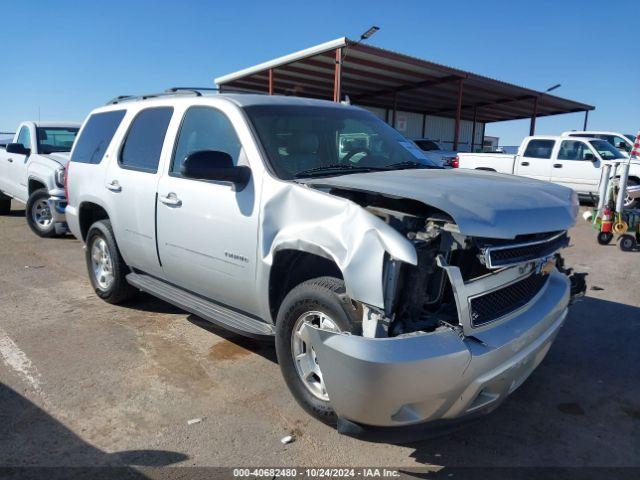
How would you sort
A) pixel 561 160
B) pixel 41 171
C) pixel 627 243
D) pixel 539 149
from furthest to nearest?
1. pixel 539 149
2. pixel 561 160
3. pixel 41 171
4. pixel 627 243

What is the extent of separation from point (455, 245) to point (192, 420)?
6.08ft

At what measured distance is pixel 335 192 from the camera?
9.40 ft

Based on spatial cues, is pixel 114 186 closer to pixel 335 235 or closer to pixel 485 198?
pixel 335 235

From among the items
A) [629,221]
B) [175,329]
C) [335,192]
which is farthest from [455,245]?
[629,221]

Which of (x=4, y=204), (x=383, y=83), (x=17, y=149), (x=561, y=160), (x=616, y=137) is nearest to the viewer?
(x=17, y=149)

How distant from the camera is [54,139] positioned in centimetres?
924

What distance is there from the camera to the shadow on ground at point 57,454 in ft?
8.35

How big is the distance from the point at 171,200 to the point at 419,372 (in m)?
2.39

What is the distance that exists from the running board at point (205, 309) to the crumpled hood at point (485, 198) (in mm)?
1016

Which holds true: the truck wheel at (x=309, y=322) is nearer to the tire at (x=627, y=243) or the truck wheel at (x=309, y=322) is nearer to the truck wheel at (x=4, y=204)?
the tire at (x=627, y=243)

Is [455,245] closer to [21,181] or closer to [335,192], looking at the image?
[335,192]

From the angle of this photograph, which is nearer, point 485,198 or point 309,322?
point 485,198

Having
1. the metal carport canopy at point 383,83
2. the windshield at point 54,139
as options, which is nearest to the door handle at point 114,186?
the windshield at point 54,139

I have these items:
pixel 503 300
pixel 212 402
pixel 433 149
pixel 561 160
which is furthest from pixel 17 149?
pixel 433 149
